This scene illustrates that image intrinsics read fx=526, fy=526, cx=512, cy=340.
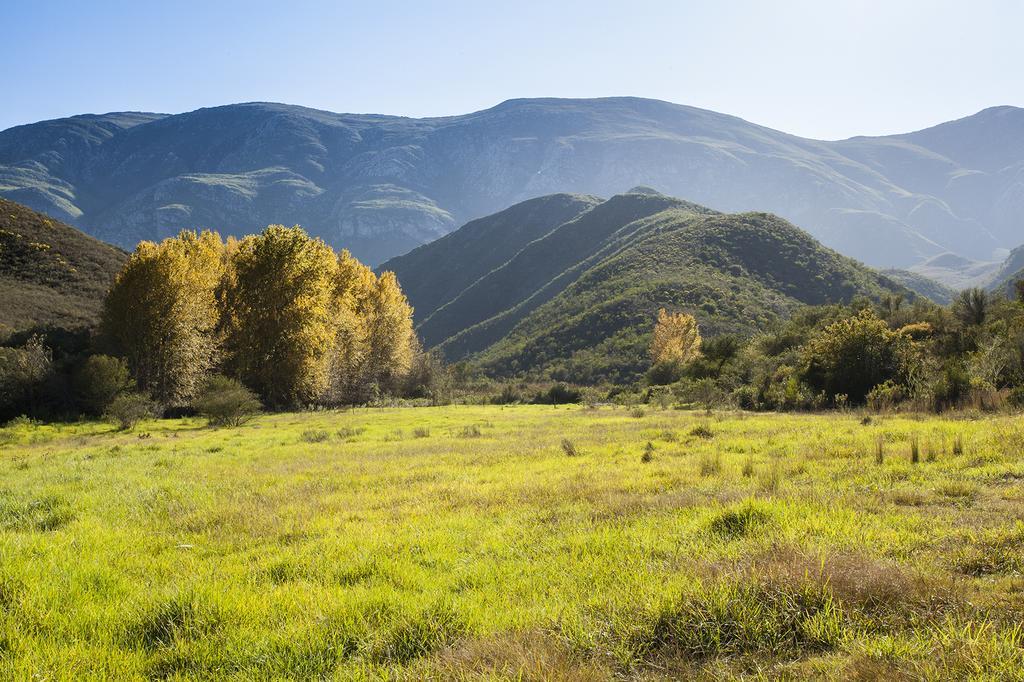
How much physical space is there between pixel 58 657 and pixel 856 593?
6221 mm

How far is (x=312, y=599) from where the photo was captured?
493 centimetres

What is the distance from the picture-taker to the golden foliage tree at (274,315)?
41.6m

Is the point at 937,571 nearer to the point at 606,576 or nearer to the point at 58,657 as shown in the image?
the point at 606,576

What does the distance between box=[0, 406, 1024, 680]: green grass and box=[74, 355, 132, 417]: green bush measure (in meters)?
25.4

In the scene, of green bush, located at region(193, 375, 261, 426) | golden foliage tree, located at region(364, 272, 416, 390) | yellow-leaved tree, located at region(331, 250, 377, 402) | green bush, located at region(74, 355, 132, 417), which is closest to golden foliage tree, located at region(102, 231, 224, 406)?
green bush, located at region(74, 355, 132, 417)

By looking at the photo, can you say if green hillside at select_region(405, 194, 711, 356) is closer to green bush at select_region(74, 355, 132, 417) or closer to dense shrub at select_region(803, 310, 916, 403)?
green bush at select_region(74, 355, 132, 417)

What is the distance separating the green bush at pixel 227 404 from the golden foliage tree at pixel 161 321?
285 inches

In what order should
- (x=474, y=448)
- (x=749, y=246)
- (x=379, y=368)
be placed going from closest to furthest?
(x=474, y=448)
(x=379, y=368)
(x=749, y=246)

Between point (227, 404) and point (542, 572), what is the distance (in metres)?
30.2

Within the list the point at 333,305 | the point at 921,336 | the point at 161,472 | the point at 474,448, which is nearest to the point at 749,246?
the point at 921,336

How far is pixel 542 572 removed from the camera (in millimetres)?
5496

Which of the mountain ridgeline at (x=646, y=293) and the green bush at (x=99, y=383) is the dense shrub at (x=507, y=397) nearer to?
the mountain ridgeline at (x=646, y=293)

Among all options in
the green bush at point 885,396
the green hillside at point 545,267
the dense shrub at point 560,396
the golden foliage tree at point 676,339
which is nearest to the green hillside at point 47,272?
the dense shrub at point 560,396

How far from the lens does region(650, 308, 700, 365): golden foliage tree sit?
236 feet
